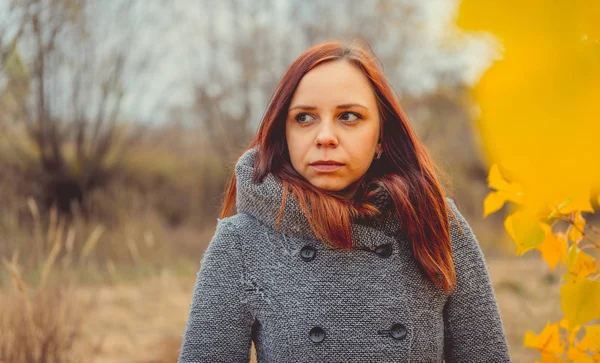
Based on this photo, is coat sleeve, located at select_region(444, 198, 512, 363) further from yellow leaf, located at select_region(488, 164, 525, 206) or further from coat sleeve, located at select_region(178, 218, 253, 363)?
coat sleeve, located at select_region(178, 218, 253, 363)

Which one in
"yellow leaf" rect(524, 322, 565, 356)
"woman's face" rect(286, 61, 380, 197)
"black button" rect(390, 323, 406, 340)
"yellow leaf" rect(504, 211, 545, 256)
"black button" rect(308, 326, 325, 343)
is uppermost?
"woman's face" rect(286, 61, 380, 197)

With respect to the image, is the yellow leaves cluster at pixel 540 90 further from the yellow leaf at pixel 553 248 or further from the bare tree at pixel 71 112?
the bare tree at pixel 71 112

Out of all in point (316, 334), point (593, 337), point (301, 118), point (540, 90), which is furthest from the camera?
point (301, 118)

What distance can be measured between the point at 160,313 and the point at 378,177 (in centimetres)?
350

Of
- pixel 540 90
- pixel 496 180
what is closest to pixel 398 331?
pixel 496 180

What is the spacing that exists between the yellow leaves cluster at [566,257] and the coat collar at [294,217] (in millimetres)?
285

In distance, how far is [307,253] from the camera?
135 centimetres

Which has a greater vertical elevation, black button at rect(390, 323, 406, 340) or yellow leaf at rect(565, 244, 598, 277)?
yellow leaf at rect(565, 244, 598, 277)

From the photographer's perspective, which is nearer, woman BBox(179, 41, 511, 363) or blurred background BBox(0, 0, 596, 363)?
woman BBox(179, 41, 511, 363)

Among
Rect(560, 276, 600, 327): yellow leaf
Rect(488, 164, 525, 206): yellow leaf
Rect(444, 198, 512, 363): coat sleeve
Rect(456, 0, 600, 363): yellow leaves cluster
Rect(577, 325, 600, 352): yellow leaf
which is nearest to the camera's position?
Rect(456, 0, 600, 363): yellow leaves cluster

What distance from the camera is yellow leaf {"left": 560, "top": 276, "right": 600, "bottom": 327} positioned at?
2.56ft

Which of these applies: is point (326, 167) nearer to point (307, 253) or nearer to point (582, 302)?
point (307, 253)

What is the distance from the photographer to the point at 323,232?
130cm

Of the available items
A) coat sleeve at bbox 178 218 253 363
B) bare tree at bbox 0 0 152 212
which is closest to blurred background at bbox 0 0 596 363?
bare tree at bbox 0 0 152 212
